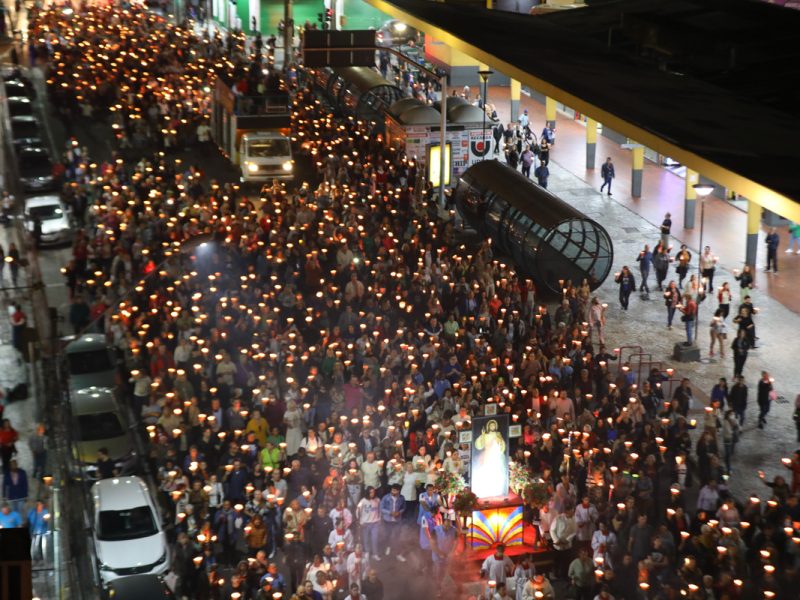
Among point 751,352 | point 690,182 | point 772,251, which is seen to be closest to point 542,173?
point 690,182

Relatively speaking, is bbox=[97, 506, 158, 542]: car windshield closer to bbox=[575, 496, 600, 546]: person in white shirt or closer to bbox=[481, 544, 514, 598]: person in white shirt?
bbox=[481, 544, 514, 598]: person in white shirt

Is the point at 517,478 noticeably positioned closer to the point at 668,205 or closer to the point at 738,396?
the point at 738,396

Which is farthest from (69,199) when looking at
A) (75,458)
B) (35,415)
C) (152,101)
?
(75,458)

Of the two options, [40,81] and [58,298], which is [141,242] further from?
[40,81]

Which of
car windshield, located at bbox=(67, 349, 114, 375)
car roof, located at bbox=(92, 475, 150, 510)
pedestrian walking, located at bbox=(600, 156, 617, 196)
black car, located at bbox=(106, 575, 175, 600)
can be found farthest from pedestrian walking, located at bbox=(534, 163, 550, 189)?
black car, located at bbox=(106, 575, 175, 600)

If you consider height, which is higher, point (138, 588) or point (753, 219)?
point (753, 219)

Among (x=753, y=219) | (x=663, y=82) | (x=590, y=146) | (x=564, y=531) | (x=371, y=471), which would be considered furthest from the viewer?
(x=590, y=146)

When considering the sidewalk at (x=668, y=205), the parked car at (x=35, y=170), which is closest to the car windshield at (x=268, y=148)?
the parked car at (x=35, y=170)
